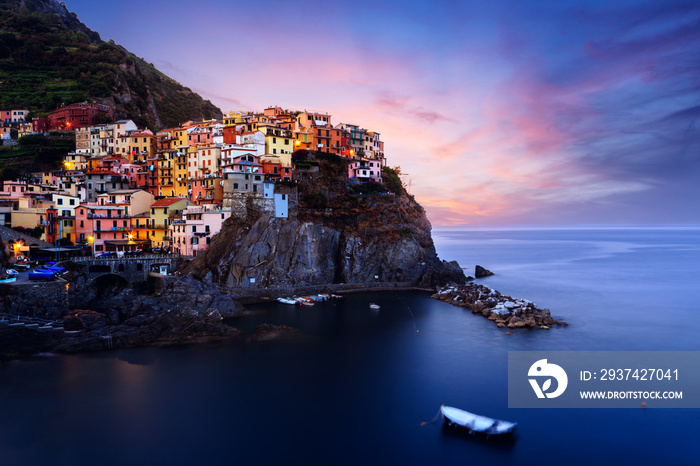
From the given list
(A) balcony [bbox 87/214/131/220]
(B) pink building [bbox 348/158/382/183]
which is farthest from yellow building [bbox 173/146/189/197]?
(B) pink building [bbox 348/158/382/183]

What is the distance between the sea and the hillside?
67321 mm

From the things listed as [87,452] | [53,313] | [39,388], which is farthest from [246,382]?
[53,313]

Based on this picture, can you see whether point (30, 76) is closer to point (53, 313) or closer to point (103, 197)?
point (103, 197)

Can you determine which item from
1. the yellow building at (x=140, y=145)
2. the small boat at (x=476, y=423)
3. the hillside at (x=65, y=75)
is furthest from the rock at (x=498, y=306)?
the hillside at (x=65, y=75)

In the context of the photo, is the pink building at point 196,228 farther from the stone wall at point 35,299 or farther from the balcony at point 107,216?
the stone wall at point 35,299

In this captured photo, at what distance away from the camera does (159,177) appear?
59.0m

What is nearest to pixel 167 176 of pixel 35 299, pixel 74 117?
pixel 74 117

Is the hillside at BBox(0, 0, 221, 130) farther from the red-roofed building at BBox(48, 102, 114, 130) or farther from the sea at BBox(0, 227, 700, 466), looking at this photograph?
the sea at BBox(0, 227, 700, 466)

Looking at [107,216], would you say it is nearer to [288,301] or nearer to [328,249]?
[288,301]

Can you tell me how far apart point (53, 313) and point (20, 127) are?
2318 inches

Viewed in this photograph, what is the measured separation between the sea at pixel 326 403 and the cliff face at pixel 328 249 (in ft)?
28.6

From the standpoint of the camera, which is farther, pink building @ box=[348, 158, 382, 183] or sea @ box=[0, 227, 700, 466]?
pink building @ box=[348, 158, 382, 183]

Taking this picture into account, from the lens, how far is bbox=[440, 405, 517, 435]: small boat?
763 inches

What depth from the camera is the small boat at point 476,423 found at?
63.6 ft
